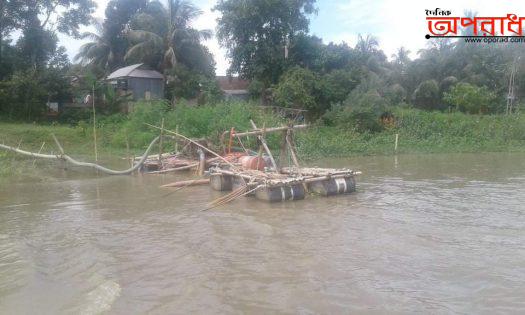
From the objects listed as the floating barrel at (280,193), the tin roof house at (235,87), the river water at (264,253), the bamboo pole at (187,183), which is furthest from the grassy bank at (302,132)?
the tin roof house at (235,87)

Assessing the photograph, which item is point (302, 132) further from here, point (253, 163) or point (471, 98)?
point (253, 163)

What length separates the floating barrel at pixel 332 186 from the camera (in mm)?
12789

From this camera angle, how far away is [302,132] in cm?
2736

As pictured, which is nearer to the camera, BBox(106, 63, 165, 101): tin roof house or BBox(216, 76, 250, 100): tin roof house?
BBox(106, 63, 165, 101): tin roof house

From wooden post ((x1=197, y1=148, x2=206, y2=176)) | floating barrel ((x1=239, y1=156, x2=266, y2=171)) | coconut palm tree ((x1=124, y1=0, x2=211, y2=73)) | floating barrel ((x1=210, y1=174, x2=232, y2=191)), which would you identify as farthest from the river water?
coconut palm tree ((x1=124, y1=0, x2=211, y2=73))

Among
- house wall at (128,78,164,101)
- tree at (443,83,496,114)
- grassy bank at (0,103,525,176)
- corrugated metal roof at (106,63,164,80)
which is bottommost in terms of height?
grassy bank at (0,103,525,176)

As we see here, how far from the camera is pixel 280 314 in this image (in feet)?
18.7

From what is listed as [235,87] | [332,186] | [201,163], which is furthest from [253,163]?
[235,87]

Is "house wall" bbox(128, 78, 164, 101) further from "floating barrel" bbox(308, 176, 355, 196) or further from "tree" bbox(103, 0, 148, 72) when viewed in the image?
"floating barrel" bbox(308, 176, 355, 196)

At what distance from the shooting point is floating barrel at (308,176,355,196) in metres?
12.8

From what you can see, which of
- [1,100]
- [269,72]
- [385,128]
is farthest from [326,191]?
[1,100]

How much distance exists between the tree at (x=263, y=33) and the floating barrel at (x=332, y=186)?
67.4ft

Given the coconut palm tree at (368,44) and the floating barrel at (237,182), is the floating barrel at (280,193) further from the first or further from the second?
the coconut palm tree at (368,44)

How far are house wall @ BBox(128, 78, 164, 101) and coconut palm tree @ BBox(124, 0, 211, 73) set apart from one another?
1308 millimetres
